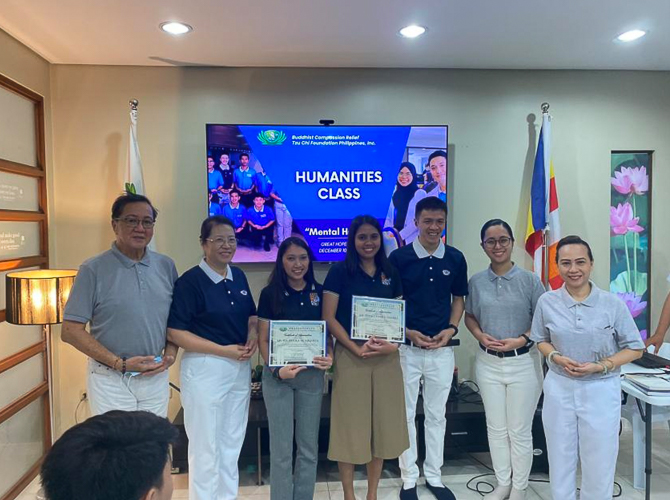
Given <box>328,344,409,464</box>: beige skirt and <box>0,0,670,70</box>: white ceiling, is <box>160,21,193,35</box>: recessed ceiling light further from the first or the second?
<box>328,344,409,464</box>: beige skirt

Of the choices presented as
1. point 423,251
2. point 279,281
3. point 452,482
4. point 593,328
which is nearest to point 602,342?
point 593,328

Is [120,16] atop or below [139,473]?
atop

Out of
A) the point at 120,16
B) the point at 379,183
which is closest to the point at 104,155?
the point at 120,16

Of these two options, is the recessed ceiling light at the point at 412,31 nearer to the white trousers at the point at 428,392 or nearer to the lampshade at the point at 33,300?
the white trousers at the point at 428,392

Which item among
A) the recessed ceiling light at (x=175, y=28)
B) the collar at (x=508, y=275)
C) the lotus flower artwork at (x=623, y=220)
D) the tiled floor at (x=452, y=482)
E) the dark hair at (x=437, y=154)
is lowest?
the tiled floor at (x=452, y=482)

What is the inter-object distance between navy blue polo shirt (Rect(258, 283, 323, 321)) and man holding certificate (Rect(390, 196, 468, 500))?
55 cm

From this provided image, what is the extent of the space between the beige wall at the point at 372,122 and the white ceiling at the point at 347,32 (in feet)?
0.42

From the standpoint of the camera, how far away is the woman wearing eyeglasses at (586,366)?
215 centimetres

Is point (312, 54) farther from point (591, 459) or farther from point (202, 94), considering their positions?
point (591, 459)

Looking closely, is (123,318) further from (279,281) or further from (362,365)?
(362,365)

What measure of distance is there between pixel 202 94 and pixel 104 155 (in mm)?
806

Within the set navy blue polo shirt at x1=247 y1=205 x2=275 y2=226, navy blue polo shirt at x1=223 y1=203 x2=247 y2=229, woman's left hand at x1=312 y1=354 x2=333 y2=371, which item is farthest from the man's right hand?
navy blue polo shirt at x1=223 y1=203 x2=247 y2=229

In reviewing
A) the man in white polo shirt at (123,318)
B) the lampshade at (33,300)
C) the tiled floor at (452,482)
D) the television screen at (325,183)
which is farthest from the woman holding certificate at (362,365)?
the lampshade at (33,300)

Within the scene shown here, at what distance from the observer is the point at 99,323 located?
81.2 inches
